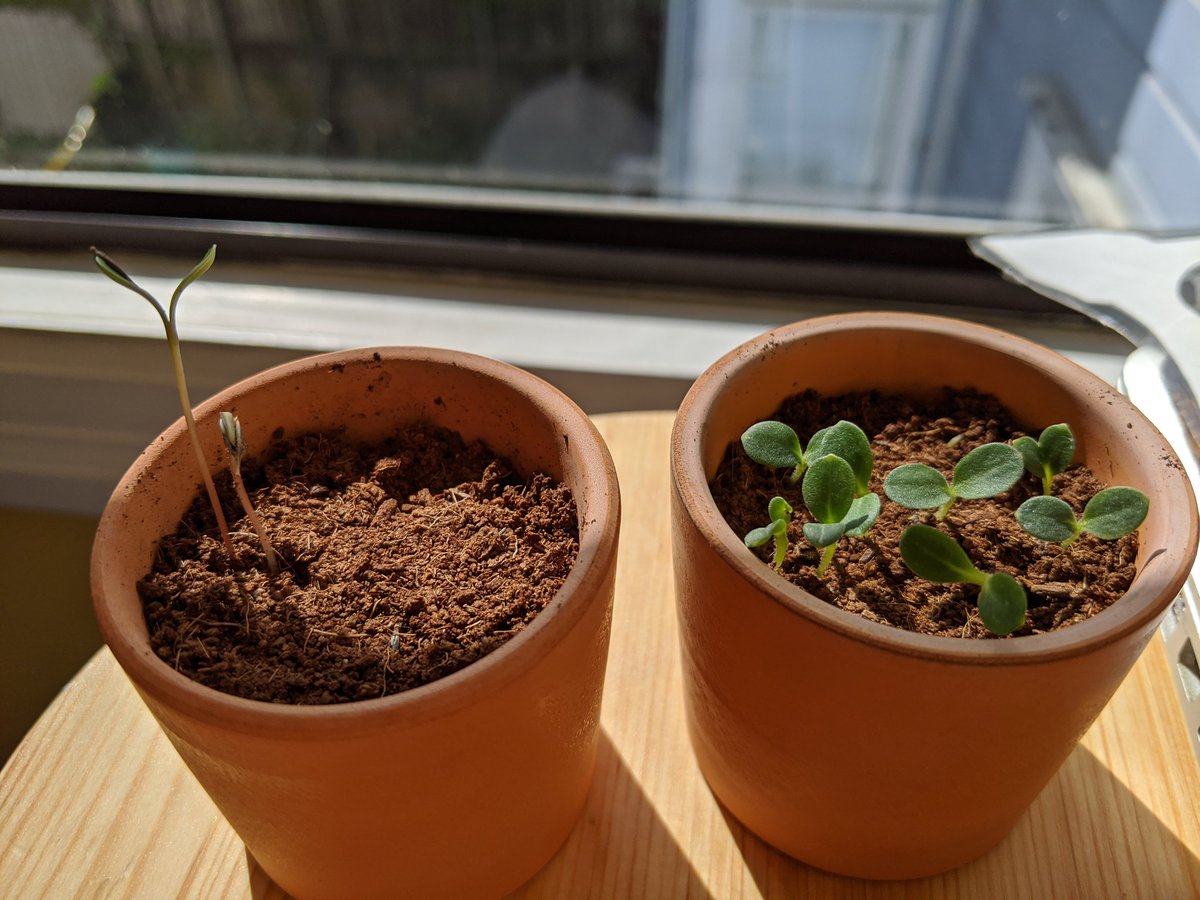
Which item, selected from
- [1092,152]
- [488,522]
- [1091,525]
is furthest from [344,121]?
[1091,525]

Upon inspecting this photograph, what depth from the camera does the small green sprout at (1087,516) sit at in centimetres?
53

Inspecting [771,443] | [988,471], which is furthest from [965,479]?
[771,443]

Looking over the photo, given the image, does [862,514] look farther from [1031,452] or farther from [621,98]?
A: [621,98]

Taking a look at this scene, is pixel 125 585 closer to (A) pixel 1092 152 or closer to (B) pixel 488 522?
(B) pixel 488 522

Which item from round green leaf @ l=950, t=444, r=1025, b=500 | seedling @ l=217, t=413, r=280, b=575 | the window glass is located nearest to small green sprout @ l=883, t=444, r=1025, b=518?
round green leaf @ l=950, t=444, r=1025, b=500

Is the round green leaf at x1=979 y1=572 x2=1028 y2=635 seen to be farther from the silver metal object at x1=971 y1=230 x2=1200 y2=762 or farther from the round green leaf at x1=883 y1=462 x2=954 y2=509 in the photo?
the silver metal object at x1=971 y1=230 x2=1200 y2=762

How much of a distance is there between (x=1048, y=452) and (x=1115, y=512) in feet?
0.23

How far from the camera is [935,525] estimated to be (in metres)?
0.59

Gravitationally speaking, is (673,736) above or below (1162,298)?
below

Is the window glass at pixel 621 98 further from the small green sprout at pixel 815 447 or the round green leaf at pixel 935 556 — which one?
the round green leaf at pixel 935 556

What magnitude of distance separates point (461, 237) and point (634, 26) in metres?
0.36

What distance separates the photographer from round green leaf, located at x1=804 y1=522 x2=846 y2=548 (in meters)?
0.50

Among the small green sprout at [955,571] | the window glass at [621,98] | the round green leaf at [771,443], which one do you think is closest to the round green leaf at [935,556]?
the small green sprout at [955,571]

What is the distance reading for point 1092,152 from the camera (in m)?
1.24
